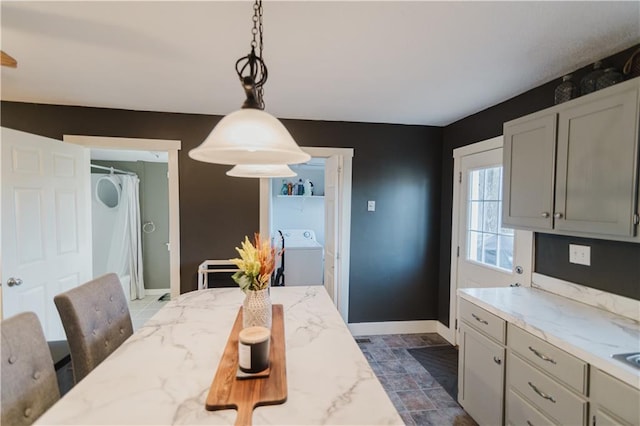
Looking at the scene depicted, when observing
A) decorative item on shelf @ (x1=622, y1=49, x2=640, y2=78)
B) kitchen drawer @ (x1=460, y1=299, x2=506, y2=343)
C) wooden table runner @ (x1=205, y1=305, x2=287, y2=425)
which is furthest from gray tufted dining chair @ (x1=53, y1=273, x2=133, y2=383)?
decorative item on shelf @ (x1=622, y1=49, x2=640, y2=78)

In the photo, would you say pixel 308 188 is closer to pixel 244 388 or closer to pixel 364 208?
pixel 364 208

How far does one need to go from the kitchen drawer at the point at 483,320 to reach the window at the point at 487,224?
28.6 inches

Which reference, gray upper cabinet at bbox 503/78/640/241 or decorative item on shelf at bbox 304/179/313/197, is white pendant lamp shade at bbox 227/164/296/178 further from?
decorative item on shelf at bbox 304/179/313/197

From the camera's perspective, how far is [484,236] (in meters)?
2.81

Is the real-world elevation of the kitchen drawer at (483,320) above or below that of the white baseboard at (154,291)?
above

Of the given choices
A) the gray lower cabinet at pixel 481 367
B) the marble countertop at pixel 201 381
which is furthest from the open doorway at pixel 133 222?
the gray lower cabinet at pixel 481 367

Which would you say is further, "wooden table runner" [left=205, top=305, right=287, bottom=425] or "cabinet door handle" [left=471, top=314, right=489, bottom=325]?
"cabinet door handle" [left=471, top=314, right=489, bottom=325]

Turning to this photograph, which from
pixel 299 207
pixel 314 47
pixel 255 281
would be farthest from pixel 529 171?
pixel 299 207

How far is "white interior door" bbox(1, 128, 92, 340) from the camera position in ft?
A: 6.99

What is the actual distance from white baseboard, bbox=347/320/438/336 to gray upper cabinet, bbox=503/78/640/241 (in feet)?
6.10

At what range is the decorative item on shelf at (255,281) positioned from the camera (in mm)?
1353

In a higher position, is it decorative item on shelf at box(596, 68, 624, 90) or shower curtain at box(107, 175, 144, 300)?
decorative item on shelf at box(596, 68, 624, 90)

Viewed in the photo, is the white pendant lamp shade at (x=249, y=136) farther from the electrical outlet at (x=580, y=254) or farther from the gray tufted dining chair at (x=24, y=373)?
the electrical outlet at (x=580, y=254)

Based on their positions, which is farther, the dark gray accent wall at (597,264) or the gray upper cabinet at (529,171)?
the gray upper cabinet at (529,171)
